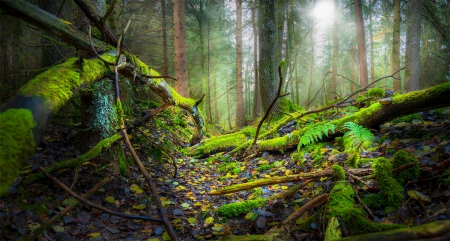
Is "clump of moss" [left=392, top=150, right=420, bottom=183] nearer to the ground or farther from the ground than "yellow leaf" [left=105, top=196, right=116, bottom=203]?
farther from the ground

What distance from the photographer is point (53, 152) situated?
11.8ft

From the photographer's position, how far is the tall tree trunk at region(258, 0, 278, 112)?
26.4 feet

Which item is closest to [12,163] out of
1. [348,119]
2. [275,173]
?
[275,173]

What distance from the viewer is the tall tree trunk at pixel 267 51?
8047mm

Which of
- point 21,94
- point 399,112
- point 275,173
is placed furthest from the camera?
point 275,173

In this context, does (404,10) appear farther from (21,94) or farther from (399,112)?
(21,94)

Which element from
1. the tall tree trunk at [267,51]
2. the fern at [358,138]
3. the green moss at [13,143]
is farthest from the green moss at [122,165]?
the tall tree trunk at [267,51]

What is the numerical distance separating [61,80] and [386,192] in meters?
3.02

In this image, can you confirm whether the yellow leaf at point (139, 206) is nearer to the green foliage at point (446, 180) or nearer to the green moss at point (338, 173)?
the green moss at point (338, 173)

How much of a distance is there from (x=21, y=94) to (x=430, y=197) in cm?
307

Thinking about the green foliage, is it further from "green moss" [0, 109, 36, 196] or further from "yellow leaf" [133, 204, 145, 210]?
"yellow leaf" [133, 204, 145, 210]

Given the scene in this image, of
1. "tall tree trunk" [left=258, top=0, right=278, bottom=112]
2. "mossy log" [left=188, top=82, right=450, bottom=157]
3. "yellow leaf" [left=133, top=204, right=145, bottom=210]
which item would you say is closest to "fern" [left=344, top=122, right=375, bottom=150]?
"mossy log" [left=188, top=82, right=450, bottom=157]

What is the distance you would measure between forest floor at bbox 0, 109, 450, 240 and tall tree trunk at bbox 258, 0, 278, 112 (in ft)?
13.8

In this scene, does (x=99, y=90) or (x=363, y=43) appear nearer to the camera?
(x=99, y=90)
